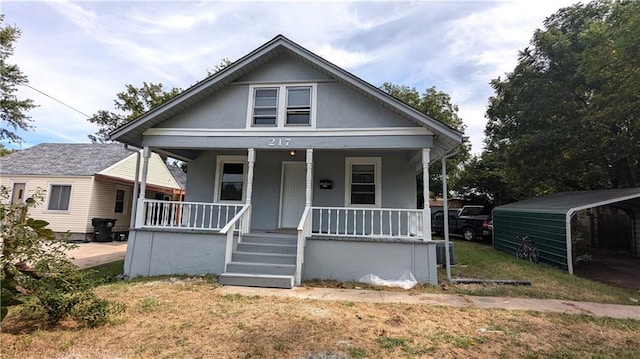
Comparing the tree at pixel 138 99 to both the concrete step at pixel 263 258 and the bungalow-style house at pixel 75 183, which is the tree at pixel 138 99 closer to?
the bungalow-style house at pixel 75 183

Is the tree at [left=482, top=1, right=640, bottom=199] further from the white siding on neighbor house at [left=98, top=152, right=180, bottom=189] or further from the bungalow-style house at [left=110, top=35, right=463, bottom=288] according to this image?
the white siding on neighbor house at [left=98, top=152, right=180, bottom=189]

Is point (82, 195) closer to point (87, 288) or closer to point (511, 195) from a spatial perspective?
point (87, 288)

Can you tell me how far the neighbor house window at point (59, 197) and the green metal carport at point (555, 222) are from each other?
19.8m

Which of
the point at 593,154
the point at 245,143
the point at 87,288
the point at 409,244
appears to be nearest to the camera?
the point at 87,288

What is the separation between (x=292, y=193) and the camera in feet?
31.4

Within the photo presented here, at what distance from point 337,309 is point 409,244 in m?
2.72

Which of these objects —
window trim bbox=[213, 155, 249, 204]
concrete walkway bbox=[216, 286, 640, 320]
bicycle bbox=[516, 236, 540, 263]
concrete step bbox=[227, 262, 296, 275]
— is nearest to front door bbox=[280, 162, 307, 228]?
window trim bbox=[213, 155, 249, 204]

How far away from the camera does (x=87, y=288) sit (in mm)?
4254

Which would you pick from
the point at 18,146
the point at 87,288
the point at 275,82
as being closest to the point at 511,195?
the point at 275,82

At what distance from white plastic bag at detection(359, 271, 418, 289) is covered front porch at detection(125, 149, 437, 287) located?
12 cm

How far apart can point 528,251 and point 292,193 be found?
8112mm

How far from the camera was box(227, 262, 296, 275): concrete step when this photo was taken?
6754mm

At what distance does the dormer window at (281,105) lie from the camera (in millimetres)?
8312

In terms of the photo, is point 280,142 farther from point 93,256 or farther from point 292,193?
point 93,256
